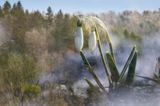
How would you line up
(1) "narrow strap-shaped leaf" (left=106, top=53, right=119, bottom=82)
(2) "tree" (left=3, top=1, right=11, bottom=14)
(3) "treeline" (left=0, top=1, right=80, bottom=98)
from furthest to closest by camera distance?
(2) "tree" (left=3, top=1, right=11, bottom=14) → (3) "treeline" (left=0, top=1, right=80, bottom=98) → (1) "narrow strap-shaped leaf" (left=106, top=53, right=119, bottom=82)

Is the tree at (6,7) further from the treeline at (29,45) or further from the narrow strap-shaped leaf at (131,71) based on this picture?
the narrow strap-shaped leaf at (131,71)

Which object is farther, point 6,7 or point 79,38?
point 6,7

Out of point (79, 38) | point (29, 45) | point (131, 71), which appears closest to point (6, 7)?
point (29, 45)

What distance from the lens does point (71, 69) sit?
18219 millimetres

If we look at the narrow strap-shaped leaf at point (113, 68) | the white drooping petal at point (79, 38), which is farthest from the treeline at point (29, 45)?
the white drooping petal at point (79, 38)

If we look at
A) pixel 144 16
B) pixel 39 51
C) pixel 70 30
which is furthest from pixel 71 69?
pixel 144 16

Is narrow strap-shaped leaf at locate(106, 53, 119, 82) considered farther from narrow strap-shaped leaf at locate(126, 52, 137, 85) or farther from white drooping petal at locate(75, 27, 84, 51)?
white drooping petal at locate(75, 27, 84, 51)

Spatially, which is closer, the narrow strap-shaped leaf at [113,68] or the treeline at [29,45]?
the narrow strap-shaped leaf at [113,68]

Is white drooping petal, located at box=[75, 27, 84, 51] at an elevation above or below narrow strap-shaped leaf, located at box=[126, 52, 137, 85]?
above

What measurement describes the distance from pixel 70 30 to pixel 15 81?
51.9 ft

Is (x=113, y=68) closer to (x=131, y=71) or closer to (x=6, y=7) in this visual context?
(x=131, y=71)

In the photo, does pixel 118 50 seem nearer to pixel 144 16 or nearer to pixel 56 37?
pixel 56 37

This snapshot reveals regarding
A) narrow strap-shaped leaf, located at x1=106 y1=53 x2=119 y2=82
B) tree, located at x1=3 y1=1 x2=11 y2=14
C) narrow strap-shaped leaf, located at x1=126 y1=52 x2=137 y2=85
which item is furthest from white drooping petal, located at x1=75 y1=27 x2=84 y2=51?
tree, located at x1=3 y1=1 x2=11 y2=14

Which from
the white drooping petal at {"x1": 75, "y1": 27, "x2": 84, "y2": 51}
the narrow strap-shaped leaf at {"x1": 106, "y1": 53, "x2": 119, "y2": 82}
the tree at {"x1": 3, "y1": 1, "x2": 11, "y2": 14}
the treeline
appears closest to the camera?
the white drooping petal at {"x1": 75, "y1": 27, "x2": 84, "y2": 51}
